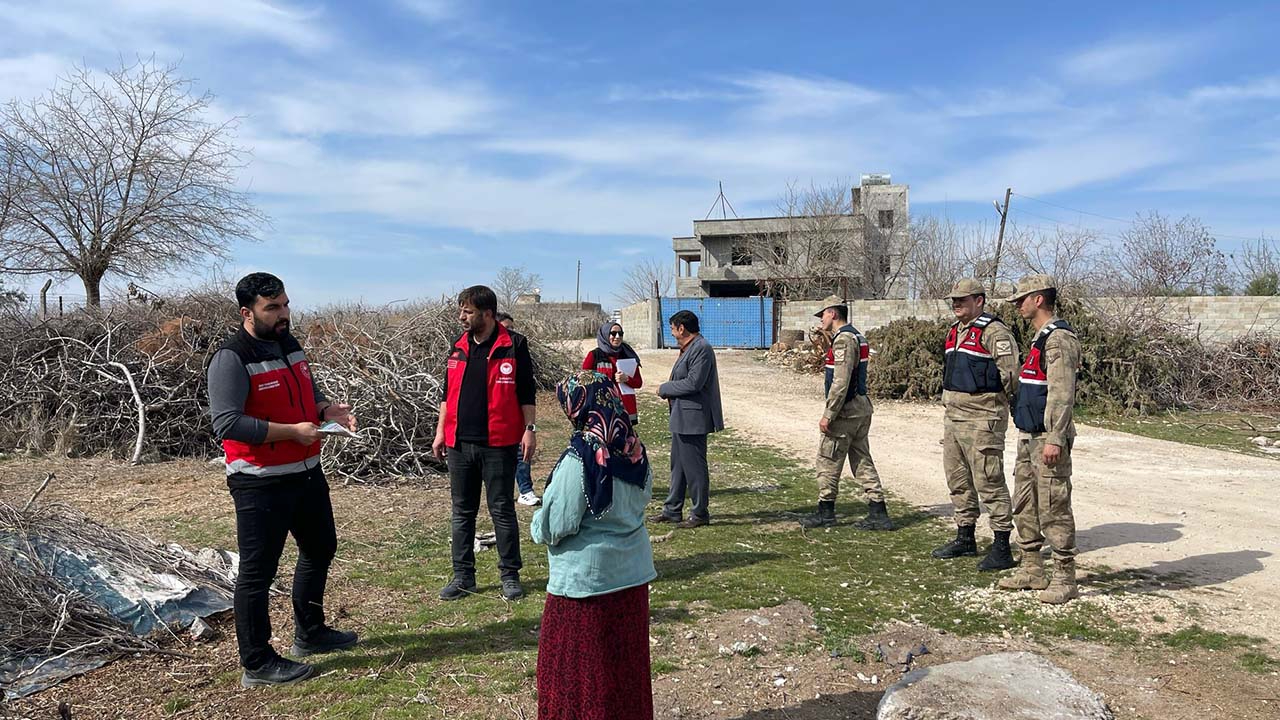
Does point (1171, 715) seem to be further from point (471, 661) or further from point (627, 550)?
Result: point (471, 661)

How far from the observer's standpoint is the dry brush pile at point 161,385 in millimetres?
9414

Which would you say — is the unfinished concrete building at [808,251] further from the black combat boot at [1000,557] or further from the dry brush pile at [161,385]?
the black combat boot at [1000,557]

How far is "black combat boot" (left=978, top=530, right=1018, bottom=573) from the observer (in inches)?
217

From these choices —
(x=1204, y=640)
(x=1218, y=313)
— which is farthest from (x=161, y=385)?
(x=1218, y=313)

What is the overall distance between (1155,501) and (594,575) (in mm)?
7450

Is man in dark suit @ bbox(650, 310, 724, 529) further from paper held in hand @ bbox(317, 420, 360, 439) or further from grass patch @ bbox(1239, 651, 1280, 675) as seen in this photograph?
grass patch @ bbox(1239, 651, 1280, 675)

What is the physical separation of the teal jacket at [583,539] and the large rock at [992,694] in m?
1.43

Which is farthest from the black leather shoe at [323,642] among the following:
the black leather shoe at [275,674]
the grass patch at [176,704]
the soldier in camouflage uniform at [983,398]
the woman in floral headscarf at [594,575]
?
the soldier in camouflage uniform at [983,398]

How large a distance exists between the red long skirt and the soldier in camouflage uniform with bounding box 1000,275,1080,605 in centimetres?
326

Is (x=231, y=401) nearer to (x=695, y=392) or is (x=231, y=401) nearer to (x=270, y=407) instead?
(x=270, y=407)

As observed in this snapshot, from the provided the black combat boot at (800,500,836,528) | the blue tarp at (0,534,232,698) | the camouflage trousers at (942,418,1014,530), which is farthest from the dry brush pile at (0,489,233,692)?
the camouflage trousers at (942,418,1014,530)

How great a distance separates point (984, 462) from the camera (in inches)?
219

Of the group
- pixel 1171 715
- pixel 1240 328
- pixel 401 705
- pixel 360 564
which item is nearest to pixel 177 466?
pixel 360 564

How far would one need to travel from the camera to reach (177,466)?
9.91 meters
